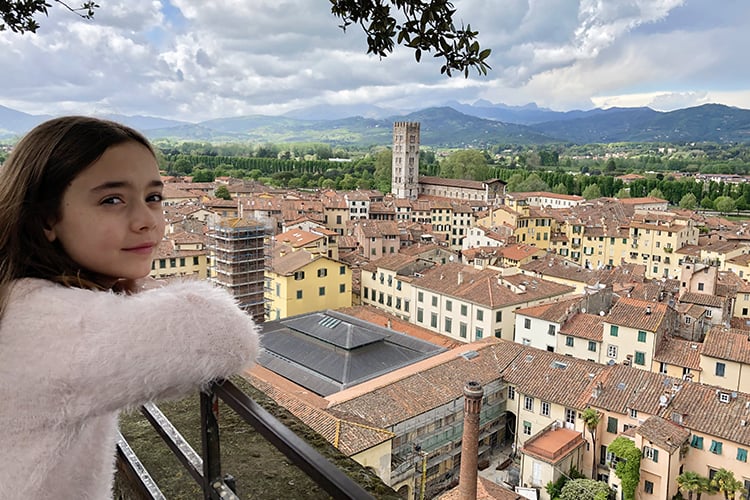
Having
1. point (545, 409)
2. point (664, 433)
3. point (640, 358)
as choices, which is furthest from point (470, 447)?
point (640, 358)

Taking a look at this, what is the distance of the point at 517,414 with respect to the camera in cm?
1580

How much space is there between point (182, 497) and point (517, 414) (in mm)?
15034

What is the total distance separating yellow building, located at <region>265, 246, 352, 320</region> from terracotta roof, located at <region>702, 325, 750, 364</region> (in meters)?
13.6

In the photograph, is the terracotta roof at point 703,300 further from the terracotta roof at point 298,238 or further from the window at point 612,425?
the terracotta roof at point 298,238

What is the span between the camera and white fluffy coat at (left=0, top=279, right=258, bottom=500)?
912 mm

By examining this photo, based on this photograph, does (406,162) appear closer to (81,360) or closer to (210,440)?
(210,440)

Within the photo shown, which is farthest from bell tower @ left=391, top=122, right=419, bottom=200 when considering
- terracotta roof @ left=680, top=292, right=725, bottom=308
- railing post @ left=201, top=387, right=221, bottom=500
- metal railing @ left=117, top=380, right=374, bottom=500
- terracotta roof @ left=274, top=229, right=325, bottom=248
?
railing post @ left=201, top=387, right=221, bottom=500

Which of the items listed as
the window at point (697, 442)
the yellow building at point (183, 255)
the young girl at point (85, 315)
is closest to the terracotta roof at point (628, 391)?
the window at point (697, 442)

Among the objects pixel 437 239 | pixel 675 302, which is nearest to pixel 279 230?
pixel 437 239

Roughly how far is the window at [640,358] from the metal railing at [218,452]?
60.8 feet

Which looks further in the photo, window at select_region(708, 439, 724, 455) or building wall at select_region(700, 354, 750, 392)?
building wall at select_region(700, 354, 750, 392)

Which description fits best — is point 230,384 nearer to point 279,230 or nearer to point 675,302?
point 675,302

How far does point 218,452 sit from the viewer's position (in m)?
1.25

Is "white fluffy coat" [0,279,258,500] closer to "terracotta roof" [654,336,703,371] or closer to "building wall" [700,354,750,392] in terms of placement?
"building wall" [700,354,750,392]
